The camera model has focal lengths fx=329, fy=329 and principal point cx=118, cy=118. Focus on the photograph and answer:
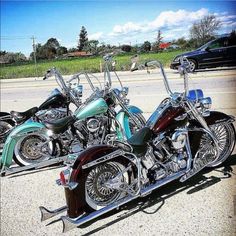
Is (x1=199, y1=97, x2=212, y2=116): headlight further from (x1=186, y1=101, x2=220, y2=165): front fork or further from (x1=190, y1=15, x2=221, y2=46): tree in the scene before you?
(x1=190, y1=15, x2=221, y2=46): tree

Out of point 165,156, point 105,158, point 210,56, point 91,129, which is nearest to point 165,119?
point 165,156

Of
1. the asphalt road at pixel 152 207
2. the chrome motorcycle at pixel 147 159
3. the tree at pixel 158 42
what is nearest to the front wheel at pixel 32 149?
the asphalt road at pixel 152 207

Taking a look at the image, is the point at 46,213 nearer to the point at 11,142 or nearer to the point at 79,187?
the point at 79,187

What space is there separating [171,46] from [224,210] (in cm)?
129

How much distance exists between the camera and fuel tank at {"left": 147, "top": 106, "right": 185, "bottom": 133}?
2725 millimetres

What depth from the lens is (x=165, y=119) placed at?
275cm

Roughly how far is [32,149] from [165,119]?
6.11 feet

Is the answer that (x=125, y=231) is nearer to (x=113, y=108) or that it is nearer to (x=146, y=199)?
(x=146, y=199)

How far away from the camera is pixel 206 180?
3051 mm

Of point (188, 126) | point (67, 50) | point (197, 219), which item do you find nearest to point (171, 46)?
point (67, 50)

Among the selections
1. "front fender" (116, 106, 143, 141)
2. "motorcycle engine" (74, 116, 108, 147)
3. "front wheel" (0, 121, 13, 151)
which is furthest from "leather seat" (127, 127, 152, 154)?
"front wheel" (0, 121, 13, 151)

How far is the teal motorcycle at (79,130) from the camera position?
3.50 meters

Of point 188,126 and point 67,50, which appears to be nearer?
A: point 67,50

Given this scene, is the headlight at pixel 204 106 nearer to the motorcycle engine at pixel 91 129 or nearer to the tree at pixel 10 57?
the motorcycle engine at pixel 91 129
